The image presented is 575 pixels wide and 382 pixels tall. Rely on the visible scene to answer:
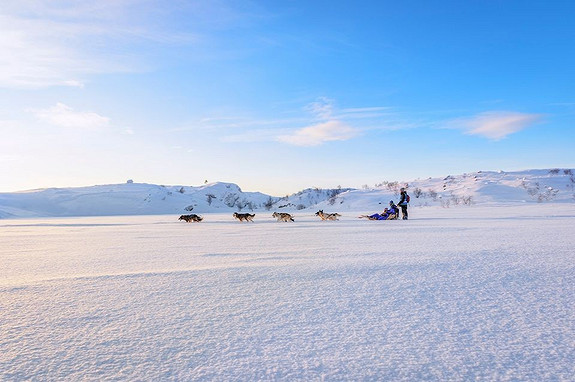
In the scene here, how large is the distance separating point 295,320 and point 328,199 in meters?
29.6

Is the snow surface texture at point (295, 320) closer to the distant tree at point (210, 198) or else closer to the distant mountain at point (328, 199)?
the distant mountain at point (328, 199)

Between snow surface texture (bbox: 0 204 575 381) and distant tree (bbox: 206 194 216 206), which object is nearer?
snow surface texture (bbox: 0 204 575 381)

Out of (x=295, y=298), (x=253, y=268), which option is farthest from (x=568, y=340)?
(x=253, y=268)

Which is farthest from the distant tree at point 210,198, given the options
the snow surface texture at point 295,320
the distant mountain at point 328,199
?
the snow surface texture at point 295,320

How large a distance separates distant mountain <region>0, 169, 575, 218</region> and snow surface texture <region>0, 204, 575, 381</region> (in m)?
20.5

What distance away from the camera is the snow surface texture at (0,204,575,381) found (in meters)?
1.67

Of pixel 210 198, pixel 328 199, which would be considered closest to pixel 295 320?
pixel 328 199

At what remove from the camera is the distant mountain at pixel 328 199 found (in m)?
24.9

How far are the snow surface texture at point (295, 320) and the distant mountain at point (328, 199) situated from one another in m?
20.5

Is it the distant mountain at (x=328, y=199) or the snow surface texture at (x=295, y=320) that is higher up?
the distant mountain at (x=328, y=199)

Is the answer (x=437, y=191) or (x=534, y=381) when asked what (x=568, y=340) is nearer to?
(x=534, y=381)

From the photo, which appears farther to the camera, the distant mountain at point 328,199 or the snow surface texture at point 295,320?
the distant mountain at point 328,199

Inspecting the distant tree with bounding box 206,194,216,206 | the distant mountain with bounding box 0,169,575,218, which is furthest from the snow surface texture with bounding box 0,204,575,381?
the distant tree with bounding box 206,194,216,206

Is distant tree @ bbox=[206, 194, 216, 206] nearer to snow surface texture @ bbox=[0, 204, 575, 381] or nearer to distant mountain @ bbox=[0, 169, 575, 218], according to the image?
distant mountain @ bbox=[0, 169, 575, 218]
